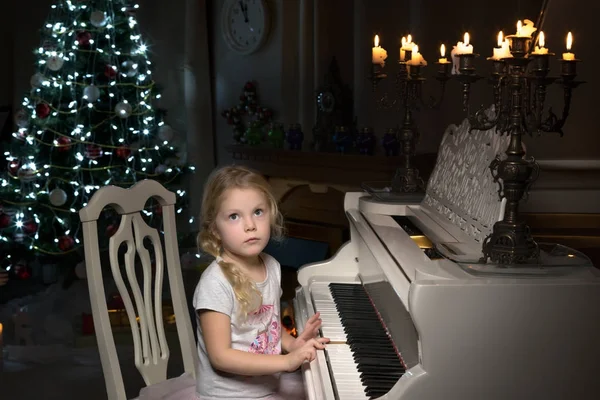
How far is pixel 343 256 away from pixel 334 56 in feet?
11.8

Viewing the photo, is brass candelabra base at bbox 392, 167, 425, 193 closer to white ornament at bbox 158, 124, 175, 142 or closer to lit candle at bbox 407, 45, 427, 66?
lit candle at bbox 407, 45, 427, 66

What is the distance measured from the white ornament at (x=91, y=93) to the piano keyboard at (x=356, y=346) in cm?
369

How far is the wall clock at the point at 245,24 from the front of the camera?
6707 millimetres

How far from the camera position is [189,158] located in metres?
7.44

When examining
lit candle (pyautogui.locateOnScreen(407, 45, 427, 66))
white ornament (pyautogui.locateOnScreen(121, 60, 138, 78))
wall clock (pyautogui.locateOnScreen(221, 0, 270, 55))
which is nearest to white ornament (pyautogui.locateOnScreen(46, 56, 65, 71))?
white ornament (pyautogui.locateOnScreen(121, 60, 138, 78))

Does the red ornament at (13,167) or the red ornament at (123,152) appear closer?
the red ornament at (13,167)

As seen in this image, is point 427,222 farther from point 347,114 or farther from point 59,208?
point 59,208

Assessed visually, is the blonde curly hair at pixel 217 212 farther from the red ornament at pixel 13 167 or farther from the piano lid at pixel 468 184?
the red ornament at pixel 13 167

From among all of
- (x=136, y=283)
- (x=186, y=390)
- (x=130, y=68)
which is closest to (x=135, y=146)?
(x=130, y=68)

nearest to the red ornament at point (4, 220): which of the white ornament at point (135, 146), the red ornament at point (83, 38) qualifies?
the white ornament at point (135, 146)

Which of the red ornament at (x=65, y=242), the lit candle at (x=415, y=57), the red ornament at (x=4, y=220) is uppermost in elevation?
the lit candle at (x=415, y=57)

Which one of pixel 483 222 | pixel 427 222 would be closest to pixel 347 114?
pixel 427 222

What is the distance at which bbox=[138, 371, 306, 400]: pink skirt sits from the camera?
82.3 inches

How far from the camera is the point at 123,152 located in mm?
6082
